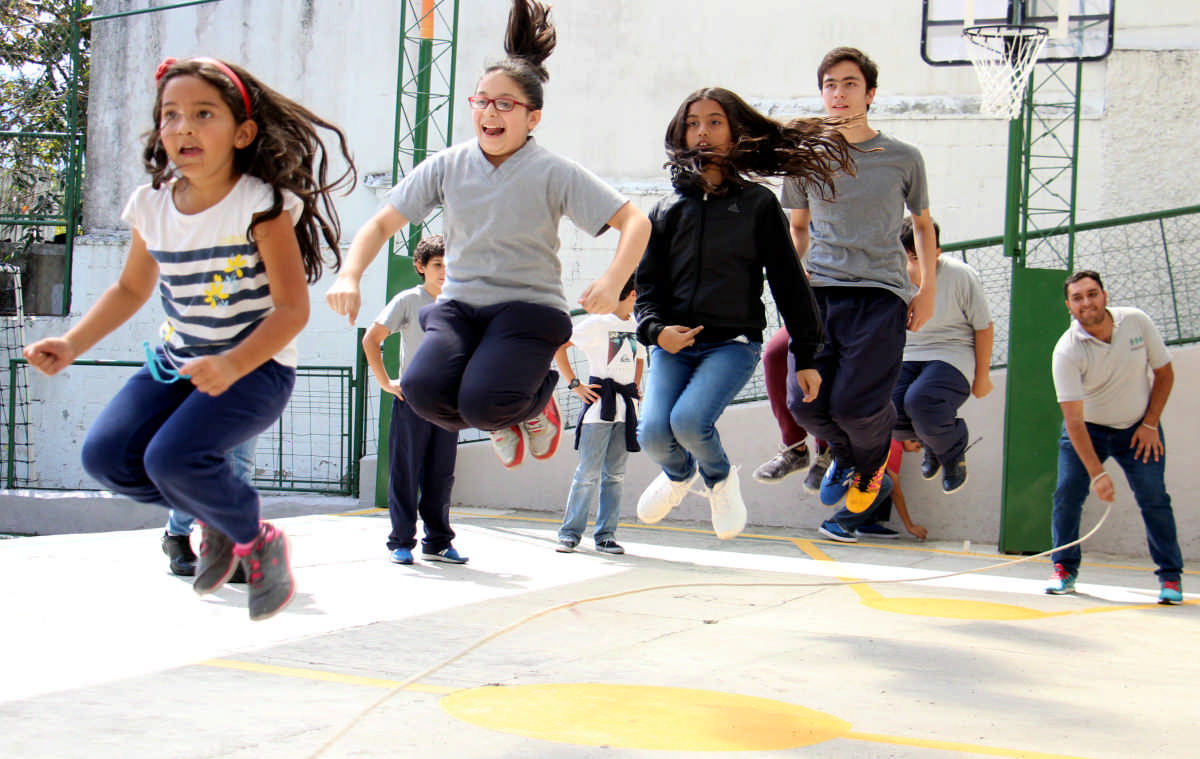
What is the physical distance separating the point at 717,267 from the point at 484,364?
52.4 inches

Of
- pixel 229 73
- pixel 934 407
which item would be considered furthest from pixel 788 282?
pixel 229 73

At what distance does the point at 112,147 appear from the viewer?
643 inches

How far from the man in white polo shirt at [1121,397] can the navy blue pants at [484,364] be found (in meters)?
4.03

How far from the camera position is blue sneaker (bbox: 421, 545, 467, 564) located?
745 cm

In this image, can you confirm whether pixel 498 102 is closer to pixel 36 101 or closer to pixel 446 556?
pixel 446 556

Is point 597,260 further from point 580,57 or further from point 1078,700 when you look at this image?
point 1078,700

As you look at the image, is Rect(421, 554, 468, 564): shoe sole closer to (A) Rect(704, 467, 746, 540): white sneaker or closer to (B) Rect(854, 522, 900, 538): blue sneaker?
(A) Rect(704, 467, 746, 540): white sneaker

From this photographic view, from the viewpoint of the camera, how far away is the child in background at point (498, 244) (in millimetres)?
4250

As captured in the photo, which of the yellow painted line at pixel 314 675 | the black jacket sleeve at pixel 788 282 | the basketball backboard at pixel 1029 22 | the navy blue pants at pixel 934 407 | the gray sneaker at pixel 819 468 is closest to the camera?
the yellow painted line at pixel 314 675

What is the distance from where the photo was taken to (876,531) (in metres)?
10.1

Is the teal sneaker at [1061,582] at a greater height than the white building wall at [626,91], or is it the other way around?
the white building wall at [626,91]

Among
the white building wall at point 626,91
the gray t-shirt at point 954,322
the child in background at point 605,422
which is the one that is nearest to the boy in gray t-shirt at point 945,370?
the gray t-shirt at point 954,322

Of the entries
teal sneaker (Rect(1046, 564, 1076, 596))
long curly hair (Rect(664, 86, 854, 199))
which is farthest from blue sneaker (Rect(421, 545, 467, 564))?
teal sneaker (Rect(1046, 564, 1076, 596))

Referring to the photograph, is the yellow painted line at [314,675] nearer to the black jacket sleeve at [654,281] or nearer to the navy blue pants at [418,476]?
the black jacket sleeve at [654,281]
